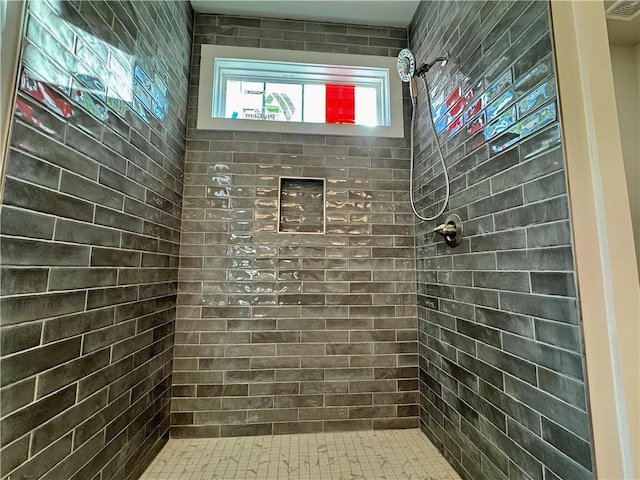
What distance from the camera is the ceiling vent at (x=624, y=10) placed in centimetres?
104

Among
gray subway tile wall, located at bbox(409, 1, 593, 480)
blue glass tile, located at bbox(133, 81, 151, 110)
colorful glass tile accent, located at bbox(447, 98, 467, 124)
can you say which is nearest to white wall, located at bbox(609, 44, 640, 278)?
gray subway tile wall, located at bbox(409, 1, 593, 480)

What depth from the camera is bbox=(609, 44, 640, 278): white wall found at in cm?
97

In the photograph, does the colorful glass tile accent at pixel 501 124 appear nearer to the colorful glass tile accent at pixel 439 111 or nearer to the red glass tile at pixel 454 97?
the red glass tile at pixel 454 97

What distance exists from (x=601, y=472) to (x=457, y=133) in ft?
4.28

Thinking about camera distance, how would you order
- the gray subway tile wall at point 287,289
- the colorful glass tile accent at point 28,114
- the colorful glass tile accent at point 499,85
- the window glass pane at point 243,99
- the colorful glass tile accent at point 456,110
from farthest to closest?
the window glass pane at point 243,99 < the gray subway tile wall at point 287,289 < the colorful glass tile accent at point 456,110 < the colorful glass tile accent at point 499,85 < the colorful glass tile accent at point 28,114

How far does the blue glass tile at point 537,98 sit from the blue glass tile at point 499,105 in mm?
71

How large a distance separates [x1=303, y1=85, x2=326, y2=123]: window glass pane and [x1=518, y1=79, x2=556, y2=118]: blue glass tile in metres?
1.31

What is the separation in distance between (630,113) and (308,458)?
2.01m

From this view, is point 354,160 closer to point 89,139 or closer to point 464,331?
point 464,331

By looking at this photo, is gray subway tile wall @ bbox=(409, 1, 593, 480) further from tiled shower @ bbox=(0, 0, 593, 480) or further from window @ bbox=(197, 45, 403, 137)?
window @ bbox=(197, 45, 403, 137)

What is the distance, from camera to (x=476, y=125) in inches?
50.2

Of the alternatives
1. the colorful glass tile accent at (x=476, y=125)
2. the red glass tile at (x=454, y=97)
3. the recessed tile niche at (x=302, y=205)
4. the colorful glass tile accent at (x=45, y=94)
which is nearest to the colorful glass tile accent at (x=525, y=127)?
the colorful glass tile accent at (x=476, y=125)

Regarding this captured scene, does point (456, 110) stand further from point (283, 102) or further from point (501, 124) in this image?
point (283, 102)

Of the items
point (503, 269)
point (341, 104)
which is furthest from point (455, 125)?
point (341, 104)
